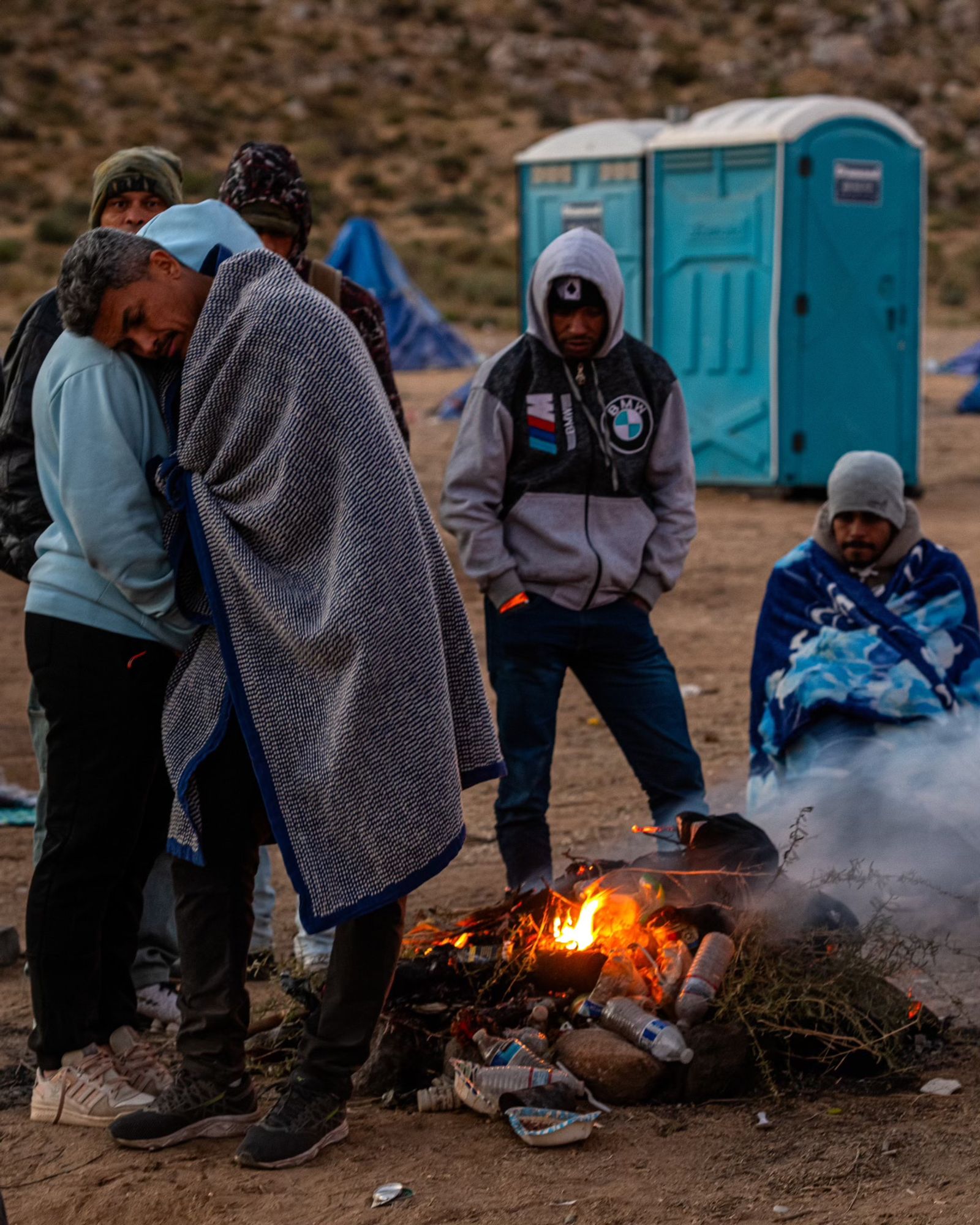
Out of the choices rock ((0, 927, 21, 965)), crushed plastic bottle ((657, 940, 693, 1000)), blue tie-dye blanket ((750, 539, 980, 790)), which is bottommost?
rock ((0, 927, 21, 965))

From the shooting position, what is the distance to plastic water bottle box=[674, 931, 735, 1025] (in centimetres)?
374

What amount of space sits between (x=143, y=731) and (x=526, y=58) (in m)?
50.1

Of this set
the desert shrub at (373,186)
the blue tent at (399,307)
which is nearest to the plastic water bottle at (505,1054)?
the blue tent at (399,307)

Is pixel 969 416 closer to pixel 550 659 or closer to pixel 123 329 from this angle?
pixel 550 659

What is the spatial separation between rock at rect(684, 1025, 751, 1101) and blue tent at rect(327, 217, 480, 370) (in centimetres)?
1764

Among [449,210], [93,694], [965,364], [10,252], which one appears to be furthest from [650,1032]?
[449,210]

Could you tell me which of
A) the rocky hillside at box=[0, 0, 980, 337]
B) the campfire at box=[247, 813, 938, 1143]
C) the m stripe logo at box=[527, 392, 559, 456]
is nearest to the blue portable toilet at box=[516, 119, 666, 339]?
the m stripe logo at box=[527, 392, 559, 456]

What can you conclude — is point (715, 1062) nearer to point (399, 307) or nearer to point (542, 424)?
point (542, 424)

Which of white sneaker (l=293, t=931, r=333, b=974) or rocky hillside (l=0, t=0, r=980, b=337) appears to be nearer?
white sneaker (l=293, t=931, r=333, b=974)

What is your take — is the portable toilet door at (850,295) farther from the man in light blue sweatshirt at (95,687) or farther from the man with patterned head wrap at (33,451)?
the man in light blue sweatshirt at (95,687)

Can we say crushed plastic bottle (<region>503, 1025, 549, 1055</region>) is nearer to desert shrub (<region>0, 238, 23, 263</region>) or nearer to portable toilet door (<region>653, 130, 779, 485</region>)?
portable toilet door (<region>653, 130, 779, 485</region>)

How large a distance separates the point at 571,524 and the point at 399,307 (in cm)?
1807

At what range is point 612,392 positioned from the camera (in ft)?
14.5

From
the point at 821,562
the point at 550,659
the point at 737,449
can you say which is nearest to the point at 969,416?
the point at 737,449
